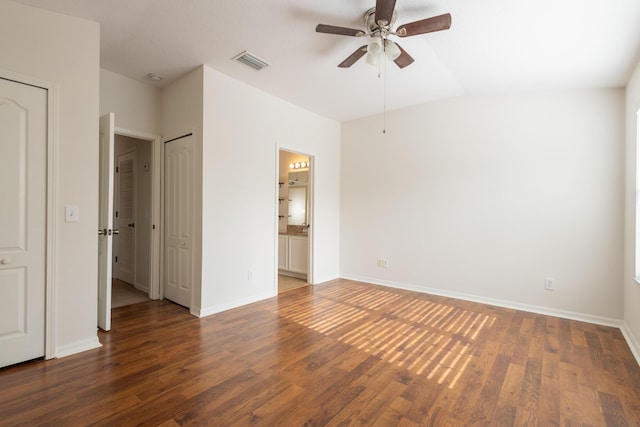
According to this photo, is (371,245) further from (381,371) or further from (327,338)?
(381,371)

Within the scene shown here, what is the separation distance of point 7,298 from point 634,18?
16.3 feet

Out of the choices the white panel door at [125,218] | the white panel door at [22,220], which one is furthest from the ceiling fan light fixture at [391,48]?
the white panel door at [125,218]

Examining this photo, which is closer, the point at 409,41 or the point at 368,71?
the point at 409,41

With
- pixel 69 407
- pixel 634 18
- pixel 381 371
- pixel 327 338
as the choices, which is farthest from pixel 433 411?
pixel 634 18

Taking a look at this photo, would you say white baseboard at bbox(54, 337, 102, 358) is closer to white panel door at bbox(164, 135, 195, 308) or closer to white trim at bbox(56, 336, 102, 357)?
white trim at bbox(56, 336, 102, 357)

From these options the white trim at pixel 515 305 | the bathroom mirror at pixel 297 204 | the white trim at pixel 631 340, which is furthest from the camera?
the bathroom mirror at pixel 297 204

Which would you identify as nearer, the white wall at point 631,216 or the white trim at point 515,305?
the white wall at point 631,216

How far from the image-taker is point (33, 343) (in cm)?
231

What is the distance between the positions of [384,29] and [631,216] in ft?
9.71

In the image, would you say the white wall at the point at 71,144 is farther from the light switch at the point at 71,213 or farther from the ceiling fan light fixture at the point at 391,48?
the ceiling fan light fixture at the point at 391,48

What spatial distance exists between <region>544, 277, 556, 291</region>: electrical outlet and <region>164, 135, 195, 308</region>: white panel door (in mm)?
4144

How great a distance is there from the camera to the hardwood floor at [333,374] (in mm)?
1779

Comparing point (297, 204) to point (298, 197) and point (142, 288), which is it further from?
point (142, 288)

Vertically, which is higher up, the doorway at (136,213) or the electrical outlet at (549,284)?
the doorway at (136,213)
